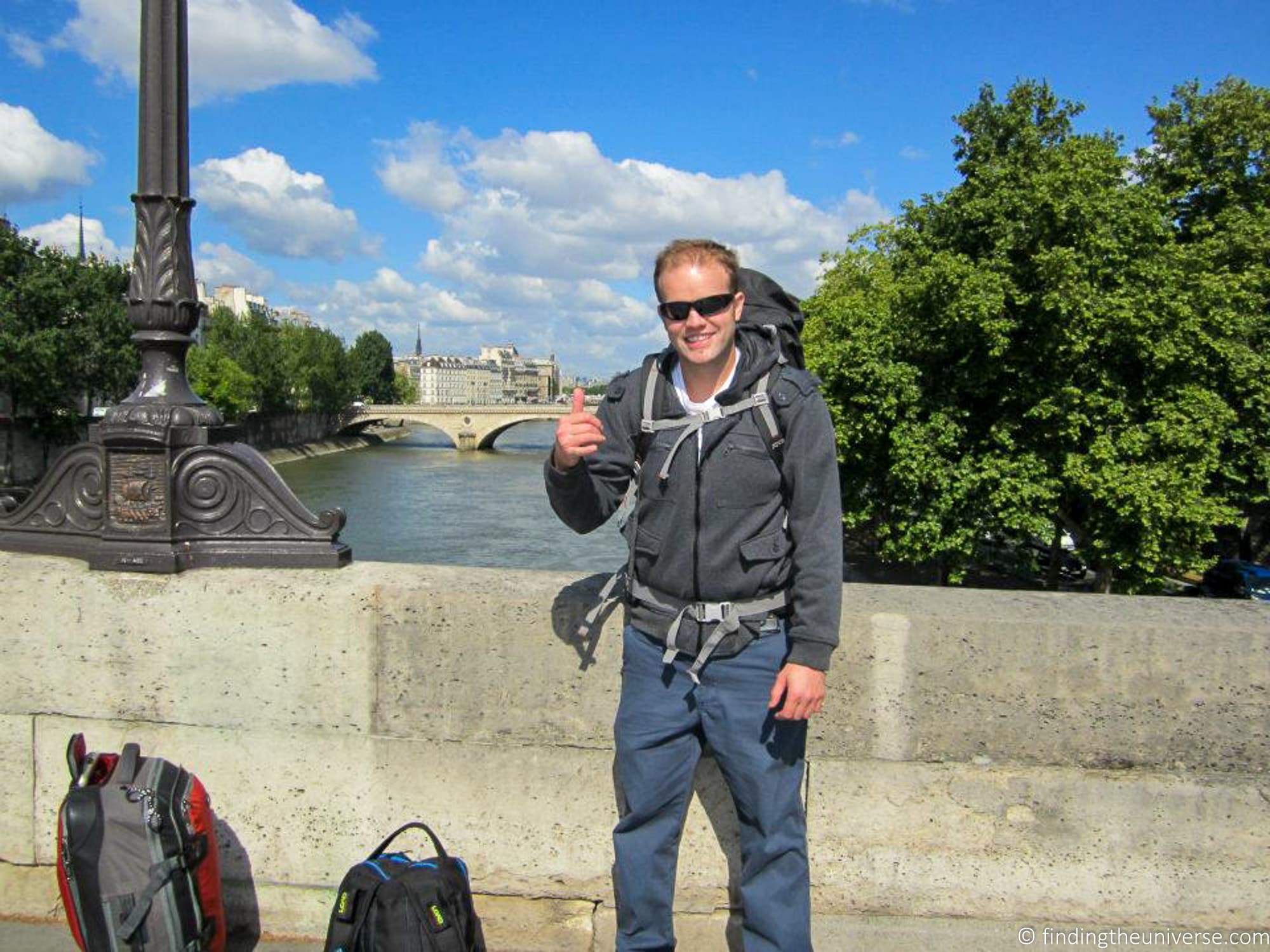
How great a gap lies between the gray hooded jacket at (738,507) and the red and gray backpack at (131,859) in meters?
1.20

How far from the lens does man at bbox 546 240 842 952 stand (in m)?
2.06

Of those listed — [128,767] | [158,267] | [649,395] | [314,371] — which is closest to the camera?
[649,395]

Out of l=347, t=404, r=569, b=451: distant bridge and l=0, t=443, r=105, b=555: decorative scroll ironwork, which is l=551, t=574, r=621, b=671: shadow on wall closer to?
l=0, t=443, r=105, b=555: decorative scroll ironwork

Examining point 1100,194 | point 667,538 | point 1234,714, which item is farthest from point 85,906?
point 1100,194

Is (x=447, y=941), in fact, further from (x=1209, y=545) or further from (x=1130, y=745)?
(x=1209, y=545)

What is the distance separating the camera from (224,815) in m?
2.71

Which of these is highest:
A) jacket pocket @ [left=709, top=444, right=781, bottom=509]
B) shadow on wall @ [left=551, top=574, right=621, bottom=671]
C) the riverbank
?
the riverbank

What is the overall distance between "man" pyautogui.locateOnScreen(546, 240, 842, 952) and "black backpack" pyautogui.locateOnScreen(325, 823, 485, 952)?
15.0 inches

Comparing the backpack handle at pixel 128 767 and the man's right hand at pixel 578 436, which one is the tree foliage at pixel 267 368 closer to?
the backpack handle at pixel 128 767

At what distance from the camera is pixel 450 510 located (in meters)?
41.6

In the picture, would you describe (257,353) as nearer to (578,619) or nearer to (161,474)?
(161,474)

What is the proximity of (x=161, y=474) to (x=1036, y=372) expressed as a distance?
1933 cm

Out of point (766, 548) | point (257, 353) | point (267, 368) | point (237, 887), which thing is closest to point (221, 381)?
point (267, 368)

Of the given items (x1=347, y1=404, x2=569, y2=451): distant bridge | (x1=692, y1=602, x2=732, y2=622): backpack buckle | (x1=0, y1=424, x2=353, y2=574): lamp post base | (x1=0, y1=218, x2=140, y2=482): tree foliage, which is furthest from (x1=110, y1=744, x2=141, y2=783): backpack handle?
(x1=347, y1=404, x2=569, y2=451): distant bridge
